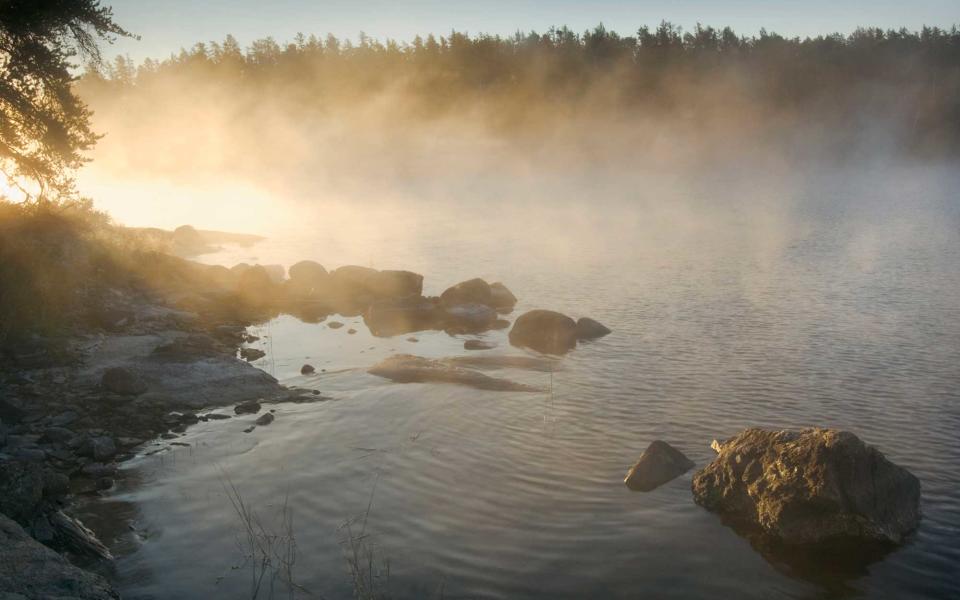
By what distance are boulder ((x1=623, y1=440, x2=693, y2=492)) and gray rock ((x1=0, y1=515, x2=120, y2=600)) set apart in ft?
24.9

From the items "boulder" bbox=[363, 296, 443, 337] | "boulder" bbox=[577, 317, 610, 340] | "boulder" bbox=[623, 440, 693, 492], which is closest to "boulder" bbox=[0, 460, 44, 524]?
"boulder" bbox=[623, 440, 693, 492]

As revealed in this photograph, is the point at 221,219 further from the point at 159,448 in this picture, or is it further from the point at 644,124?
the point at 159,448

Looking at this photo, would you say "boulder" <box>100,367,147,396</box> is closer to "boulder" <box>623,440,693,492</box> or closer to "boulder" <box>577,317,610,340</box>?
"boulder" <box>623,440,693,492</box>

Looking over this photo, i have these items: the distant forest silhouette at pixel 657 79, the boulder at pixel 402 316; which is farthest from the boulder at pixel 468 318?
the distant forest silhouette at pixel 657 79

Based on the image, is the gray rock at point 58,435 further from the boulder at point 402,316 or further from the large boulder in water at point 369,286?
the large boulder in water at point 369,286

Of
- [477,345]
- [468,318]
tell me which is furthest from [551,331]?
[468,318]

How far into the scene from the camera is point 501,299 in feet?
97.5

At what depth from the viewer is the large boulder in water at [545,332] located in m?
22.2

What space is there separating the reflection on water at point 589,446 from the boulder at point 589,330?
422mm

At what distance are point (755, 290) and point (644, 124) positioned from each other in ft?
263

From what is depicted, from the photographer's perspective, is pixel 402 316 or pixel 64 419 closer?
pixel 64 419

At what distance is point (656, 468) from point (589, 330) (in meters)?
11.3

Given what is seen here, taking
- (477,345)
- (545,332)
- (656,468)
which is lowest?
(656,468)

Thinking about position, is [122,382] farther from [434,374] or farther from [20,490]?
[434,374]
